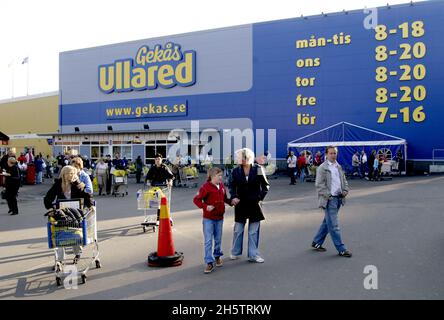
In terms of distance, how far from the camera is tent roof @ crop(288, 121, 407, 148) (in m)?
27.5

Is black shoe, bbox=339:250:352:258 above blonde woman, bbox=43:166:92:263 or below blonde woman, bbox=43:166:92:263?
below

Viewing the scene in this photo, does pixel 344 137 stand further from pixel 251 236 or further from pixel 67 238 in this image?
pixel 67 238

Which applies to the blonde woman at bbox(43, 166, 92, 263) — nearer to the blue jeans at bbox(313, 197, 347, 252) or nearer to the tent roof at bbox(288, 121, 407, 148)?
the blue jeans at bbox(313, 197, 347, 252)

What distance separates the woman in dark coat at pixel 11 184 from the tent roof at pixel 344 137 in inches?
782

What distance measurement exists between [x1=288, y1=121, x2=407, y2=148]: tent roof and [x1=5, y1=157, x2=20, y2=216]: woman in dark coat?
19.9m

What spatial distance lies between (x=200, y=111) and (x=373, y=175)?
16.7 m

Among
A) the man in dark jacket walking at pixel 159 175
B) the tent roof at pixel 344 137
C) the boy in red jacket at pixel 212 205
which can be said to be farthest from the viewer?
the tent roof at pixel 344 137

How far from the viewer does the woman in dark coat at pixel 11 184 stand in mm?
13133

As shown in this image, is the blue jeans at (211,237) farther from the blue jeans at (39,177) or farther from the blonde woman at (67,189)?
the blue jeans at (39,177)

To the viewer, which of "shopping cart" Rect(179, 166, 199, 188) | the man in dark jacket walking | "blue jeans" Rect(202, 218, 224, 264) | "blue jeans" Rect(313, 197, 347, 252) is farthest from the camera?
"shopping cart" Rect(179, 166, 199, 188)

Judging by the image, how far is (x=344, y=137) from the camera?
28875 millimetres

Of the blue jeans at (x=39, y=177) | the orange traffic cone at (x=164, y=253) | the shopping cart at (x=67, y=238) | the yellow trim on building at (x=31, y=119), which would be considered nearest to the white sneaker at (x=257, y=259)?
the orange traffic cone at (x=164, y=253)

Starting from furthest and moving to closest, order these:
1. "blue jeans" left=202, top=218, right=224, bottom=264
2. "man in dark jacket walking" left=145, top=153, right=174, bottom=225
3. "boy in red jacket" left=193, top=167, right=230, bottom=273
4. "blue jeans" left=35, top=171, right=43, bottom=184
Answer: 1. "blue jeans" left=35, top=171, right=43, bottom=184
2. "man in dark jacket walking" left=145, top=153, right=174, bottom=225
3. "boy in red jacket" left=193, top=167, right=230, bottom=273
4. "blue jeans" left=202, top=218, right=224, bottom=264

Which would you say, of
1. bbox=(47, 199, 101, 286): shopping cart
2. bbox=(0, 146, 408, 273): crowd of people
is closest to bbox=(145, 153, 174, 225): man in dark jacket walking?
bbox=(0, 146, 408, 273): crowd of people
